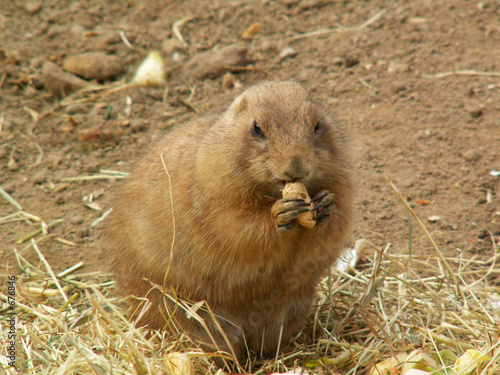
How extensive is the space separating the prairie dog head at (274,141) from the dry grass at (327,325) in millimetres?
1040

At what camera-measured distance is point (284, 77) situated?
7426 mm

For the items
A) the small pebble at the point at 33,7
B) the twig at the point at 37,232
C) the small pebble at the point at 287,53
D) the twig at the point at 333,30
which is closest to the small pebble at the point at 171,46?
the small pebble at the point at 287,53

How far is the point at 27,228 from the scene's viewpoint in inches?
223

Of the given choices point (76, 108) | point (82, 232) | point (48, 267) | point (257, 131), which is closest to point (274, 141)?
point (257, 131)

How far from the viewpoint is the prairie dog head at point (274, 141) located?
11.7 feet

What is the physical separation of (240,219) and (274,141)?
2.16 feet

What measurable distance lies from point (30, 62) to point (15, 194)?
91.3 inches

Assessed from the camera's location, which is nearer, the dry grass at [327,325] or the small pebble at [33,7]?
the dry grass at [327,325]

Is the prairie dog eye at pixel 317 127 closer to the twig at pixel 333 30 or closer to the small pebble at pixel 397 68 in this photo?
the small pebble at pixel 397 68

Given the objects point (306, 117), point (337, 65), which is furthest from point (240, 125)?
point (337, 65)

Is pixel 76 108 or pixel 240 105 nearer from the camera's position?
pixel 240 105

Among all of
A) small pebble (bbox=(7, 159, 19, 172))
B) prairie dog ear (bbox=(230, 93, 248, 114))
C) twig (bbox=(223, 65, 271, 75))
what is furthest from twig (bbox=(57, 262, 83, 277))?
twig (bbox=(223, 65, 271, 75))

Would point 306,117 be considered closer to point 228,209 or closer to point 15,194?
point 228,209

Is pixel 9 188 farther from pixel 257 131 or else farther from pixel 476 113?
pixel 476 113
